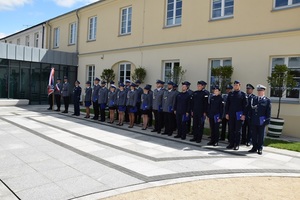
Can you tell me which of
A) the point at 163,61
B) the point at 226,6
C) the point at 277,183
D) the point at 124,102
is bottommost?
the point at 277,183

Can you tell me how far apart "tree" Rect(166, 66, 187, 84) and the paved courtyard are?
165 inches

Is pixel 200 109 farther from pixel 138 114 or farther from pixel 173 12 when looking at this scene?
pixel 173 12

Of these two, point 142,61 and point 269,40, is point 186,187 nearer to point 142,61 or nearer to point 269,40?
point 269,40

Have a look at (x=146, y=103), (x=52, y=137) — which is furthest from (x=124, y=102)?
(x=52, y=137)

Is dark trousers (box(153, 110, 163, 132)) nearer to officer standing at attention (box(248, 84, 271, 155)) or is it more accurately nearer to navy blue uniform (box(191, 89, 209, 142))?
navy blue uniform (box(191, 89, 209, 142))

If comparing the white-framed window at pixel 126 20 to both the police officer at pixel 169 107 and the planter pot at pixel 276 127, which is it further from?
the planter pot at pixel 276 127

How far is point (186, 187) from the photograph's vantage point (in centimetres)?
484

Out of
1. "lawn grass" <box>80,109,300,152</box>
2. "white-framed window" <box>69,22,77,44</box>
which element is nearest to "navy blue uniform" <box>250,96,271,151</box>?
"lawn grass" <box>80,109,300,152</box>

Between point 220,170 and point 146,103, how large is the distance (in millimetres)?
5538

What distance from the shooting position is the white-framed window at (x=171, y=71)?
1329 centimetres

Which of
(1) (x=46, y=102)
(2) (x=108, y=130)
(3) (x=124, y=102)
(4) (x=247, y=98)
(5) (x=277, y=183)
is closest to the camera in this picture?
(5) (x=277, y=183)

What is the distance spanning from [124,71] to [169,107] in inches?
314

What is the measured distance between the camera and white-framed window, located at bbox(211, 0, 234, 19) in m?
12.1

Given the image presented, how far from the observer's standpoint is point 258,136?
7.84 metres
